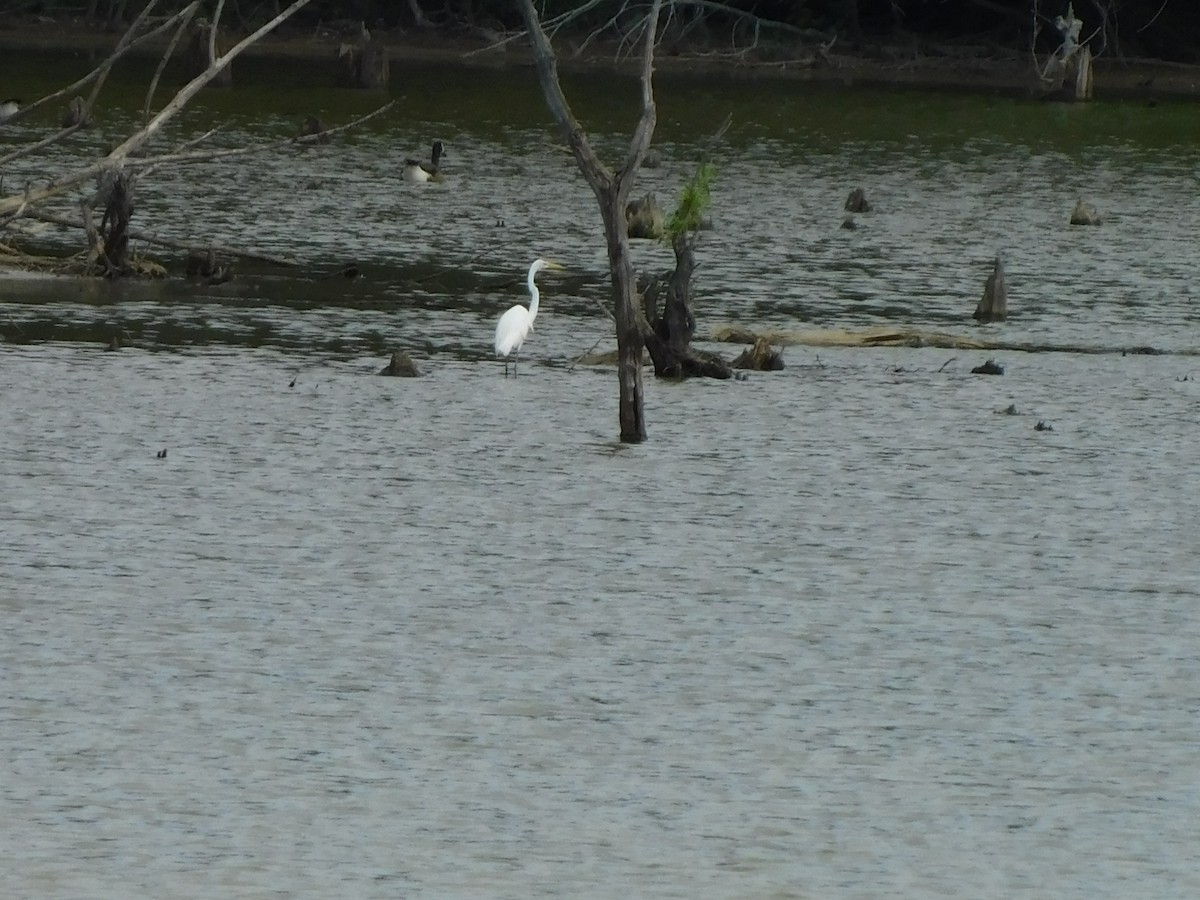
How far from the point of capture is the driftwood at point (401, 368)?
Result: 1587cm

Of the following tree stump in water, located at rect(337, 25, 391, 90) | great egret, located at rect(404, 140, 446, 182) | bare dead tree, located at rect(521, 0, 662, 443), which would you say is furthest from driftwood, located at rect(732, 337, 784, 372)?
tree stump in water, located at rect(337, 25, 391, 90)

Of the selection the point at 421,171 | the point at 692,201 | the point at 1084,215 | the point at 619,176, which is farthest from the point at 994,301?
the point at 421,171

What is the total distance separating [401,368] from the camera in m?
15.9

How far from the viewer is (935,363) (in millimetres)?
17094

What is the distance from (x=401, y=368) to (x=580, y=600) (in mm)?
6073

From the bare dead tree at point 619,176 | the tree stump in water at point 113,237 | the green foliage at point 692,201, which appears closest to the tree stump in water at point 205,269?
the tree stump in water at point 113,237

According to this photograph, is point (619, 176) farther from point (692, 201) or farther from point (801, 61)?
point (801, 61)

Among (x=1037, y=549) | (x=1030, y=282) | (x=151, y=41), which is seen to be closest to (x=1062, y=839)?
(x=1037, y=549)

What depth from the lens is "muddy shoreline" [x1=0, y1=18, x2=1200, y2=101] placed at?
5175 cm

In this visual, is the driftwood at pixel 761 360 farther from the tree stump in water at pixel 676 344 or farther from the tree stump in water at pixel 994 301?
the tree stump in water at pixel 994 301

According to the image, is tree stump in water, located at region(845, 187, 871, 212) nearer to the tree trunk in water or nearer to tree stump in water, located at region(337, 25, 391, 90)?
the tree trunk in water

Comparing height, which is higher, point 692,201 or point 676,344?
point 692,201

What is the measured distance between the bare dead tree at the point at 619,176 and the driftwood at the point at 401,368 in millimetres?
2777

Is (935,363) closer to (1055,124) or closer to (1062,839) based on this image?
(1062,839)
